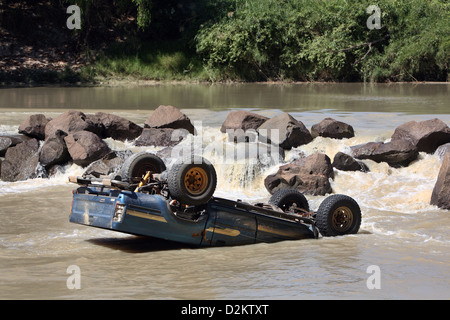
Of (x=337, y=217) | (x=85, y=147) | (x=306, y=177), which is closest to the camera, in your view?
(x=337, y=217)

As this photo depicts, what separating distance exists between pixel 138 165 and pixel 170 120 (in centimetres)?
801

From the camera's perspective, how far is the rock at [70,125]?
16281mm

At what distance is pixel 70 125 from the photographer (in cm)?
1636

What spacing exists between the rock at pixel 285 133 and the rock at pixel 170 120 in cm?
205

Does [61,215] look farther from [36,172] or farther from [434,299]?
[434,299]

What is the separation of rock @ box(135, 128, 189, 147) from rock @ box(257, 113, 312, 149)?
6.31 ft

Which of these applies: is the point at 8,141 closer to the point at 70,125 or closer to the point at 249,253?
the point at 70,125

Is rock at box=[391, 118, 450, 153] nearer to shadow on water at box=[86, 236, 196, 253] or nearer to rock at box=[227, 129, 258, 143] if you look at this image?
rock at box=[227, 129, 258, 143]

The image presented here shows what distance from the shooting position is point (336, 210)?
9055mm

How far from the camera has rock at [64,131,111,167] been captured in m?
14.9

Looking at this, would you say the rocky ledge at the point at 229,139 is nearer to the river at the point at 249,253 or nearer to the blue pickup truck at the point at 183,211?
the river at the point at 249,253

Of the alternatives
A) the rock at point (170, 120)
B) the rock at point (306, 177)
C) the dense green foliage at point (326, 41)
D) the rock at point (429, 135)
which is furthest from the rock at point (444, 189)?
the dense green foliage at point (326, 41)

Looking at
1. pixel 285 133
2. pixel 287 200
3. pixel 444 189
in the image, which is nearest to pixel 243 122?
pixel 285 133

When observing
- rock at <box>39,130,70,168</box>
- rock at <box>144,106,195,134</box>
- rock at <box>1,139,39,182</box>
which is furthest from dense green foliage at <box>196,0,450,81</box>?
rock at <box>1,139,39,182</box>
